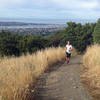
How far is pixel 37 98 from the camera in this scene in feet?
20.5

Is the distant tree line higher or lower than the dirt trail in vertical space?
lower

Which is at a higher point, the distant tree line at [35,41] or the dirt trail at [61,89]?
the dirt trail at [61,89]

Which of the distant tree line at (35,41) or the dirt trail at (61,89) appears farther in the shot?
the distant tree line at (35,41)

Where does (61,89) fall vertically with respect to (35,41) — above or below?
above

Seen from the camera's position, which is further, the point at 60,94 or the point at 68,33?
the point at 68,33

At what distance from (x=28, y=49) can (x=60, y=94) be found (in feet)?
80.5

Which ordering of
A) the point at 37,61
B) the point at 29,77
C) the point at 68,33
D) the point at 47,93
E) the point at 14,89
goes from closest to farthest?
1. the point at 14,89
2. the point at 47,93
3. the point at 29,77
4. the point at 37,61
5. the point at 68,33

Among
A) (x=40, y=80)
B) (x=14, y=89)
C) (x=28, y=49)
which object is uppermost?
(x=14, y=89)

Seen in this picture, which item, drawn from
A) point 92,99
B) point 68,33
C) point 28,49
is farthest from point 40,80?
point 68,33

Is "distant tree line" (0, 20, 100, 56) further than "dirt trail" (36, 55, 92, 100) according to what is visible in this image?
Yes

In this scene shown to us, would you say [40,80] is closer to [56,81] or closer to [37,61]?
[56,81]

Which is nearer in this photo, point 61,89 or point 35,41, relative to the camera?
point 61,89

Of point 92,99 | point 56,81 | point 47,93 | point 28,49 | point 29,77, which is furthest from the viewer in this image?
point 28,49

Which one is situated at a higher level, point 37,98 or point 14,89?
point 14,89
